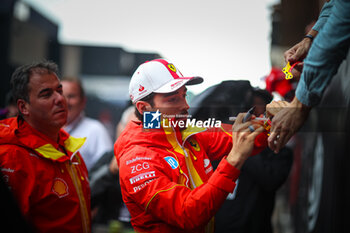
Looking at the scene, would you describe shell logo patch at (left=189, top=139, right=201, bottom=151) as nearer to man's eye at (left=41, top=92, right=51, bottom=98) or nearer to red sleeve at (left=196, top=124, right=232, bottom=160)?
red sleeve at (left=196, top=124, right=232, bottom=160)

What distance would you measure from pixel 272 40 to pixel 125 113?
1526 mm

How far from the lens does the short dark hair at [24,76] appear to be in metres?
1.84

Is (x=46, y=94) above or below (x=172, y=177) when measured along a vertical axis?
above

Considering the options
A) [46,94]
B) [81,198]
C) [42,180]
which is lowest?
[81,198]

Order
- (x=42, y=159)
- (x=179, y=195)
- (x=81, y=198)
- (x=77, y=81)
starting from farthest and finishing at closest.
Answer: (x=77, y=81) → (x=81, y=198) → (x=42, y=159) → (x=179, y=195)

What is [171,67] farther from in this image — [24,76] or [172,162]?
[24,76]

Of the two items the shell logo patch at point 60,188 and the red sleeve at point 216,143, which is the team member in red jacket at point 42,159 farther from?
the red sleeve at point 216,143

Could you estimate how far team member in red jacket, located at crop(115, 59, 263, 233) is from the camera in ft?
4.69

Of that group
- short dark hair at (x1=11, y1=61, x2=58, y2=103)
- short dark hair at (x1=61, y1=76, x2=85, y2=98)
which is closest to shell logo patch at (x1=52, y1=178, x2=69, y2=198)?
short dark hair at (x1=11, y1=61, x2=58, y2=103)

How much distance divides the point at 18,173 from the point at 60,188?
0.80 ft

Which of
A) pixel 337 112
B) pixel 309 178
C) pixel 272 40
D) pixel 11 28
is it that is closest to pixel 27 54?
pixel 11 28

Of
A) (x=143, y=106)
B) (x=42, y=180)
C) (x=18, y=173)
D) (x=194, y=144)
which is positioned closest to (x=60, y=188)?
(x=42, y=180)

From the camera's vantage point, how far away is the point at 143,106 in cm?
167

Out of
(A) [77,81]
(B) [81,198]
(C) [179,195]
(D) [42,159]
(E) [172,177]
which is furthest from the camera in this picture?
(A) [77,81]
